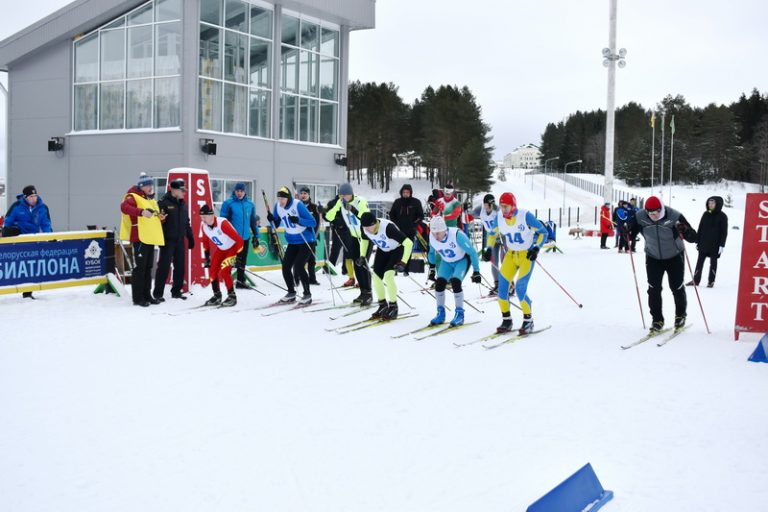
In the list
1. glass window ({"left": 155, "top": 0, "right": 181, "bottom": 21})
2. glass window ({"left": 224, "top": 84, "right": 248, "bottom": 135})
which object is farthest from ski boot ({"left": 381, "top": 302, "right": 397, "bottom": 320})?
glass window ({"left": 155, "top": 0, "right": 181, "bottom": 21})

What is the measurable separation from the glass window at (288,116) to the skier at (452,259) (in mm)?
16893

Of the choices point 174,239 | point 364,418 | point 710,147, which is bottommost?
point 364,418

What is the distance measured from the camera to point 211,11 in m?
21.6

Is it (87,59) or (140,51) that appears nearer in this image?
(140,51)

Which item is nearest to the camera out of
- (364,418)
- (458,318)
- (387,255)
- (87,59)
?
(364,418)

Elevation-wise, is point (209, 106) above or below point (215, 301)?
above

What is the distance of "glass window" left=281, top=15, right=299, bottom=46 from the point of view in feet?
79.5

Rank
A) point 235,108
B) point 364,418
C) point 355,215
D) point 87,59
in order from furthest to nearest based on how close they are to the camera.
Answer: point 235,108, point 87,59, point 355,215, point 364,418

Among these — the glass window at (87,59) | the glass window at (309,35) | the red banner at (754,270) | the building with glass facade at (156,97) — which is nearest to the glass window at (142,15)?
the building with glass facade at (156,97)

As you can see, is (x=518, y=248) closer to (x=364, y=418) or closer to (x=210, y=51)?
(x=364, y=418)

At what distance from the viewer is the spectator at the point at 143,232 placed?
988 centimetres

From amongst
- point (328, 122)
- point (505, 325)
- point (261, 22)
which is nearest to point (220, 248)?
point (505, 325)

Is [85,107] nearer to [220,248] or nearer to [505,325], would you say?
[220,248]

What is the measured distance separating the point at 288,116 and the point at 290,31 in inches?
121
